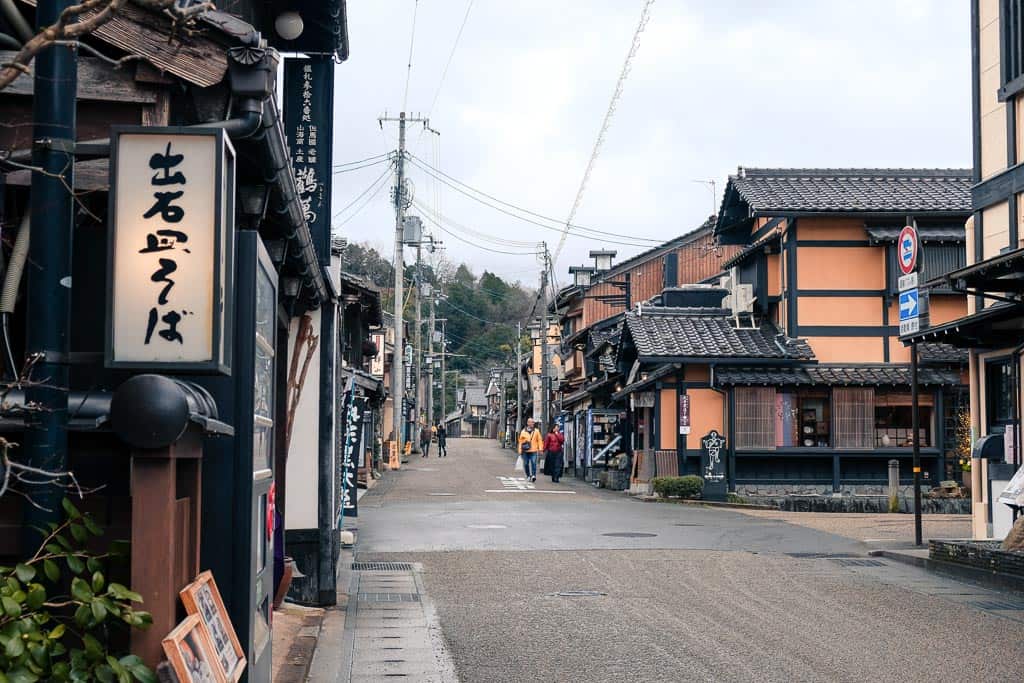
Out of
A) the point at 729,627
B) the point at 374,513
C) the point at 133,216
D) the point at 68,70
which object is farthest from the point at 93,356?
the point at 374,513

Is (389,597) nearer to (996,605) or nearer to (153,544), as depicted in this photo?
(996,605)

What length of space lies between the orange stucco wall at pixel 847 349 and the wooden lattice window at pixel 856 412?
1112 millimetres

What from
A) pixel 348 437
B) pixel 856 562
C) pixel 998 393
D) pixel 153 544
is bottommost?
pixel 856 562

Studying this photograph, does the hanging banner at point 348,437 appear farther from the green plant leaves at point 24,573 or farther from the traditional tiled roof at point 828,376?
the traditional tiled roof at point 828,376

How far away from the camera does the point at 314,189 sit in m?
→ 11.6

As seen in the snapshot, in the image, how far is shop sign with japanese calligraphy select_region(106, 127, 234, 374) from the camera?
5.18 meters

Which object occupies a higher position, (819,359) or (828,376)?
(819,359)

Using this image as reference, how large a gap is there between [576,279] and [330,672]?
4727 cm

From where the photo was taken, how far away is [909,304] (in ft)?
58.3

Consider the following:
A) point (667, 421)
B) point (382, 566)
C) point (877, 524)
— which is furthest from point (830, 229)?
point (382, 566)

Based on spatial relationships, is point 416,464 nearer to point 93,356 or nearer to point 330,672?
point 330,672

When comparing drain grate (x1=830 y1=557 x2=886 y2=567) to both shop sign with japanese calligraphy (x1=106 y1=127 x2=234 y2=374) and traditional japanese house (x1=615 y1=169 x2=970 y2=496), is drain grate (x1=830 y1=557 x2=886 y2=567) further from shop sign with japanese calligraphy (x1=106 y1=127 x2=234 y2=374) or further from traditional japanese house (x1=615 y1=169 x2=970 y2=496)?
traditional japanese house (x1=615 y1=169 x2=970 y2=496)

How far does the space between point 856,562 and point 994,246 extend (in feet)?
18.3

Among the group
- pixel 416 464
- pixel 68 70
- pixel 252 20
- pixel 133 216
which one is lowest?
pixel 416 464
